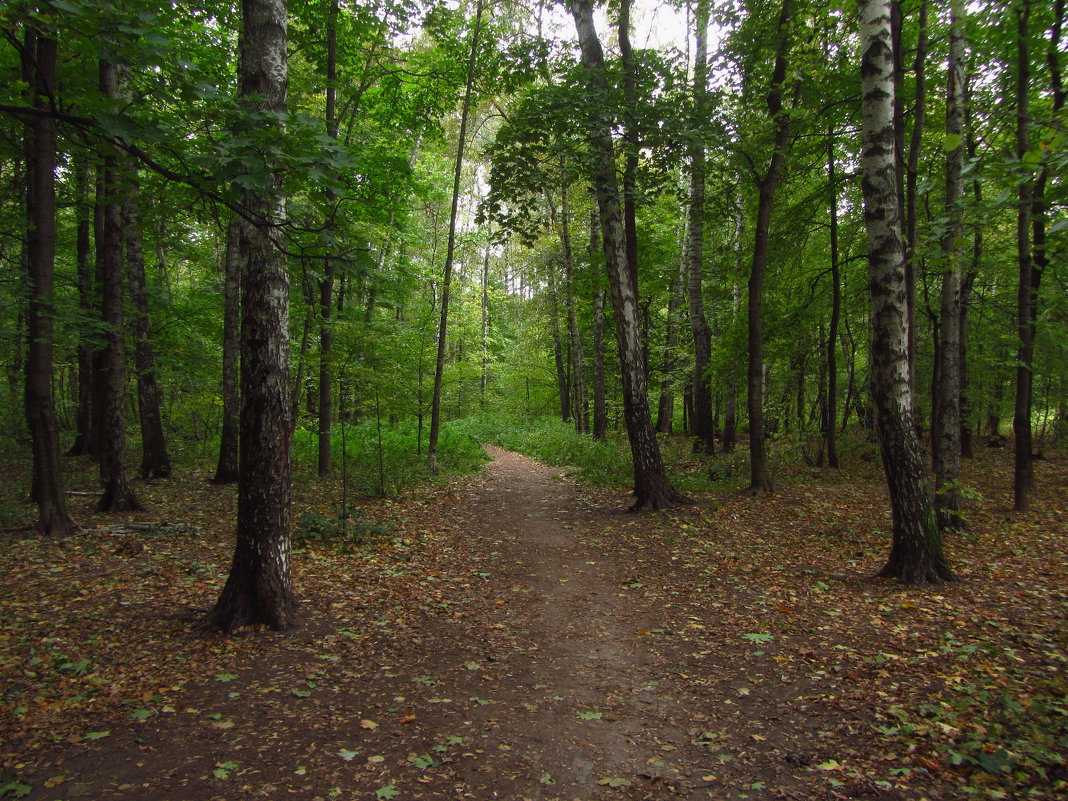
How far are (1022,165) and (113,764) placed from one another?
632 cm

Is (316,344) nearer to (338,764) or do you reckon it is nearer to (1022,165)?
(338,764)

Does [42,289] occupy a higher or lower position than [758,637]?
higher

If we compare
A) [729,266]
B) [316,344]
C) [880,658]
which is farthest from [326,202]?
[316,344]

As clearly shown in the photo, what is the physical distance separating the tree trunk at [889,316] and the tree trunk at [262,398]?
5.90 metres

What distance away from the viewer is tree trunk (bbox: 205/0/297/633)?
15.9ft

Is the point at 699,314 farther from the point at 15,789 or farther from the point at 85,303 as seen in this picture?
the point at 15,789

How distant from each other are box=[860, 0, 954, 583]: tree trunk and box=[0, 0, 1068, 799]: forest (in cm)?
4

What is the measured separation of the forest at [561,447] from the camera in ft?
11.0

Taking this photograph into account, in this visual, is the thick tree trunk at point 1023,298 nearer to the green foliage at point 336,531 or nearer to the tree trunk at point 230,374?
the green foliage at point 336,531

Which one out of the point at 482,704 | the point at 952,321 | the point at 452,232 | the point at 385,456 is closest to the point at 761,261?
the point at 952,321

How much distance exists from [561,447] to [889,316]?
13.8 metres

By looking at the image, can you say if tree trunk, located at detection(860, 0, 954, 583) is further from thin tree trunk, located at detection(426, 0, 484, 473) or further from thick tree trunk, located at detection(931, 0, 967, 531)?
thin tree trunk, located at detection(426, 0, 484, 473)

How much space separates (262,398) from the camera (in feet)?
16.0

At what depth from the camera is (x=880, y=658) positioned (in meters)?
4.40
